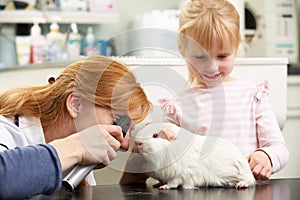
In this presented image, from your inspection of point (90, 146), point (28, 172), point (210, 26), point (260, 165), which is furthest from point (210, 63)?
point (28, 172)

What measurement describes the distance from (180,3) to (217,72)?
1.89 m

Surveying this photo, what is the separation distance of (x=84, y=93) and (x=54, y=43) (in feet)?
6.66

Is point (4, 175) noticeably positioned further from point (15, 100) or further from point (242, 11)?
point (242, 11)

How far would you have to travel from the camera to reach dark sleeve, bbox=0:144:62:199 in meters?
0.92

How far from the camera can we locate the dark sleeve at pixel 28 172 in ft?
3.03

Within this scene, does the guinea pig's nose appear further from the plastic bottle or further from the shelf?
the shelf

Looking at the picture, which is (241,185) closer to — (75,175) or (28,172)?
(75,175)

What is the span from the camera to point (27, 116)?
1253 millimetres

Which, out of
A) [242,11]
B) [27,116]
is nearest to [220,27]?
[27,116]

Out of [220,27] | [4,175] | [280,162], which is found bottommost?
[280,162]

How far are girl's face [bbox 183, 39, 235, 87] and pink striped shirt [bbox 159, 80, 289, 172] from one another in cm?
4

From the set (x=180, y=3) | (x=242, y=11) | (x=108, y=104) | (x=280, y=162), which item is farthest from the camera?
(x=180, y=3)

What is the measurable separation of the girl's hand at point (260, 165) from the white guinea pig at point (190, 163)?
0.08 metres

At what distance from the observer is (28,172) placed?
936 millimetres
